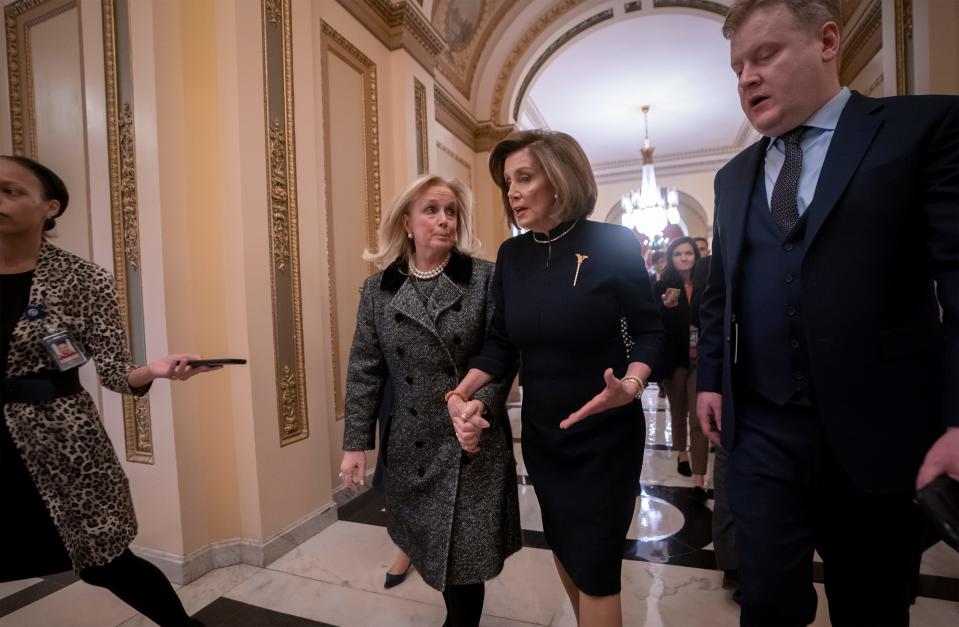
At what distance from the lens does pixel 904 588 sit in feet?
3.49

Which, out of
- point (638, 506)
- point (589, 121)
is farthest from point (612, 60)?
point (638, 506)

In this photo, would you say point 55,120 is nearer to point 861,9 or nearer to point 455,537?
point 455,537

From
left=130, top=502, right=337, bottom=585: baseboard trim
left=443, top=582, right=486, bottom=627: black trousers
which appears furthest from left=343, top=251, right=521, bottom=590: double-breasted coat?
left=130, top=502, right=337, bottom=585: baseboard trim

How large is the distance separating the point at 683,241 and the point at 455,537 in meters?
2.64

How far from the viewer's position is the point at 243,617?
7.11ft

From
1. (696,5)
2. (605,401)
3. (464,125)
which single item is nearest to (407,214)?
(605,401)

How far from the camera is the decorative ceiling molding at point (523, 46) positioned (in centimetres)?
629

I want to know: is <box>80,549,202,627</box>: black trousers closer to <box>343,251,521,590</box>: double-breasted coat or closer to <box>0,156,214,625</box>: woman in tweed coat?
<box>0,156,214,625</box>: woman in tweed coat

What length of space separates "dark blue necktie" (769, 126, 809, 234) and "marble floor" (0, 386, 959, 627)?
4.40 ft

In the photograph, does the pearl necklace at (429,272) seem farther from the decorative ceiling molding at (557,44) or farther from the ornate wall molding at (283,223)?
the decorative ceiling molding at (557,44)

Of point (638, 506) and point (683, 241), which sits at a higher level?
point (683, 241)

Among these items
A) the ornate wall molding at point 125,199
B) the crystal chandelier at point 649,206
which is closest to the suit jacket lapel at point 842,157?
the ornate wall molding at point 125,199

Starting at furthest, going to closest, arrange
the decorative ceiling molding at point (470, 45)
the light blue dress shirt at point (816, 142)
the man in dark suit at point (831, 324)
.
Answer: the decorative ceiling molding at point (470, 45), the light blue dress shirt at point (816, 142), the man in dark suit at point (831, 324)

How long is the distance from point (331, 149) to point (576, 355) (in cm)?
275
